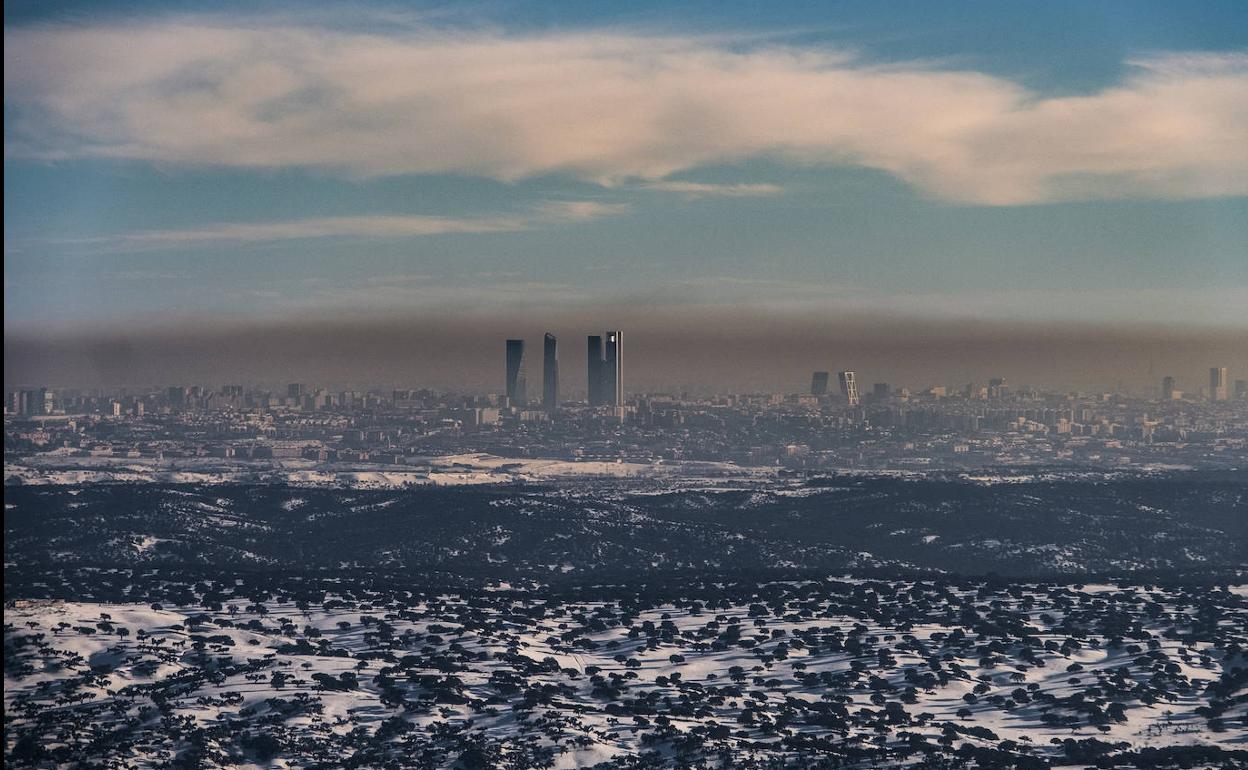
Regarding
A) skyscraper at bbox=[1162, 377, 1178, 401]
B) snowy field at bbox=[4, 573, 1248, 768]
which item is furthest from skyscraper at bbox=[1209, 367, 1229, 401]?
snowy field at bbox=[4, 573, 1248, 768]

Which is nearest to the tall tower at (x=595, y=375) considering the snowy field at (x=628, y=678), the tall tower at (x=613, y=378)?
the tall tower at (x=613, y=378)

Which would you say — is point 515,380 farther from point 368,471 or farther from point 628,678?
point 628,678

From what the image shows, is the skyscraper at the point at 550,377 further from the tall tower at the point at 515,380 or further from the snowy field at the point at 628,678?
the snowy field at the point at 628,678

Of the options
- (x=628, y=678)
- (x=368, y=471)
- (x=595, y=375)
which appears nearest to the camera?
(x=628, y=678)

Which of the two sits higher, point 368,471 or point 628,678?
point 368,471

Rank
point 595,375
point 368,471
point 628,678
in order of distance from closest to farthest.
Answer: point 628,678
point 368,471
point 595,375

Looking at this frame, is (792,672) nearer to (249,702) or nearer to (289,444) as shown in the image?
(249,702)

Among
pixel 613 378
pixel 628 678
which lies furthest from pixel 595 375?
pixel 628 678
